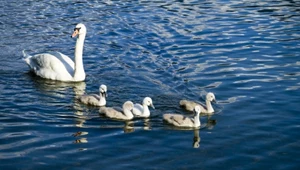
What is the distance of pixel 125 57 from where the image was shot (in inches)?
914

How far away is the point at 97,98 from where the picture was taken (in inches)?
715

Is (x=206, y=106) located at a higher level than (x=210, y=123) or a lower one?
higher

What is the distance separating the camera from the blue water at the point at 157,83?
15062mm

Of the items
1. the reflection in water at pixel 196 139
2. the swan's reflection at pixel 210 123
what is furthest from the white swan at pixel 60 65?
the reflection in water at pixel 196 139

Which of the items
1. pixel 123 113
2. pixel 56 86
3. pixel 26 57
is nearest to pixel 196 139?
pixel 123 113

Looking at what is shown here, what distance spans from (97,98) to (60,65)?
3300 mm

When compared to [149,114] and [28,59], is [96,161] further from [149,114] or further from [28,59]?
[28,59]

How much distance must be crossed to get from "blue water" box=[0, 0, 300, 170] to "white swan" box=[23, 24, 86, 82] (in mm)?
295

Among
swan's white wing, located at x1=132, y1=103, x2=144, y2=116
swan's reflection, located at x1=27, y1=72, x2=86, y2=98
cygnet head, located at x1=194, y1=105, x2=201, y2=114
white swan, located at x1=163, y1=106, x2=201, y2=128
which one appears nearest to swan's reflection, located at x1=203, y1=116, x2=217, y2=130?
white swan, located at x1=163, y1=106, x2=201, y2=128

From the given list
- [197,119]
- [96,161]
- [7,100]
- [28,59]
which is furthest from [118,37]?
[96,161]

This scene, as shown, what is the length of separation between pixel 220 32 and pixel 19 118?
11.8 metres

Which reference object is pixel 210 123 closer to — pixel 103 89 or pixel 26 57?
pixel 103 89

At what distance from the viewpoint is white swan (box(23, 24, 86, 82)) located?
2077 cm

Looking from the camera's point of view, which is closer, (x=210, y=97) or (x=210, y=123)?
(x=210, y=123)
